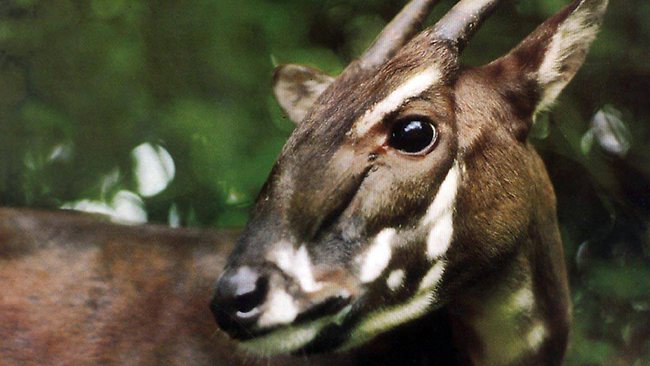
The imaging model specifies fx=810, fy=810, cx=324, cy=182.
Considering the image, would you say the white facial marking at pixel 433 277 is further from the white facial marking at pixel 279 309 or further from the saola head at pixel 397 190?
the white facial marking at pixel 279 309

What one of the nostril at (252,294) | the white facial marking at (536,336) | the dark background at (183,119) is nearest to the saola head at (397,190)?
the nostril at (252,294)

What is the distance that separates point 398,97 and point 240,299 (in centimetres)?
37


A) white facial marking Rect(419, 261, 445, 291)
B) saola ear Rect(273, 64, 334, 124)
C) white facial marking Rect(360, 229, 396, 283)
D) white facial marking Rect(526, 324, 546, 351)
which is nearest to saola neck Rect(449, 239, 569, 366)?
white facial marking Rect(526, 324, 546, 351)

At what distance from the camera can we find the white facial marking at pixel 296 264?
1058 millimetres

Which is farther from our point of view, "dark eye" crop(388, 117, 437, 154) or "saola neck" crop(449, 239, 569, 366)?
"saola neck" crop(449, 239, 569, 366)

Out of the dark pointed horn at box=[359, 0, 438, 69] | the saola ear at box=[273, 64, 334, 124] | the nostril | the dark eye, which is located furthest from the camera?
the saola ear at box=[273, 64, 334, 124]

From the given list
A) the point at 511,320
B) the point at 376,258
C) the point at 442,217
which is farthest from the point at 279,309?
the point at 511,320

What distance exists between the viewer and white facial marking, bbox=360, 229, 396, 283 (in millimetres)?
1104

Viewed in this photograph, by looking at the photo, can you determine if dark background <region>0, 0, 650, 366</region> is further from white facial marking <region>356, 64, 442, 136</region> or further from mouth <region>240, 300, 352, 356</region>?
mouth <region>240, 300, 352, 356</region>

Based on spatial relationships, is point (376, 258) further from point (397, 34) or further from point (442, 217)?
point (397, 34)

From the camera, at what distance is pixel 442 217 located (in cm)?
117

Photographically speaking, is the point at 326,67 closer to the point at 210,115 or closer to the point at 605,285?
the point at 210,115

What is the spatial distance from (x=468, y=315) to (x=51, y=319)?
0.75m

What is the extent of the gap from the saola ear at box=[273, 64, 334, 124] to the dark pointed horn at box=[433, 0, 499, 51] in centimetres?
30
